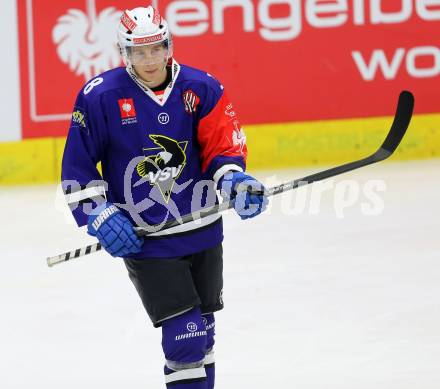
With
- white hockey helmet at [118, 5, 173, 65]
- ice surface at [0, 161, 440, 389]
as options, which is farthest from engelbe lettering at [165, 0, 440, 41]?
white hockey helmet at [118, 5, 173, 65]

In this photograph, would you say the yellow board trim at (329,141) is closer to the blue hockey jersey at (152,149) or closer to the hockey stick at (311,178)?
the hockey stick at (311,178)

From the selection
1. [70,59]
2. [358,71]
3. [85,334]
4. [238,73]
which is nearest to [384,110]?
[358,71]

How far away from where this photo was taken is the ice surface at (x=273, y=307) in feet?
12.1

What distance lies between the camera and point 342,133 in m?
7.11

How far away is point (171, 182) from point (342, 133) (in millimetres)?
4120

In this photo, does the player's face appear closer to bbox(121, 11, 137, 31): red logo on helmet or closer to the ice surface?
bbox(121, 11, 137, 31): red logo on helmet

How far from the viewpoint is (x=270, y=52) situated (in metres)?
7.07

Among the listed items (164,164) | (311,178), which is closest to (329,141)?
(311,178)

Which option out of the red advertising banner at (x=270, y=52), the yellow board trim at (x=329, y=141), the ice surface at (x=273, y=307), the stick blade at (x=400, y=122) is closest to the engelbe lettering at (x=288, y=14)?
the red advertising banner at (x=270, y=52)

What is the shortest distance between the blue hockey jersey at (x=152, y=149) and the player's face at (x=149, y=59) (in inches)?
1.8

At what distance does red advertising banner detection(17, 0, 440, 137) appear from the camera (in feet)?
22.6

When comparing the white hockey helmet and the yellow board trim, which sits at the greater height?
the white hockey helmet

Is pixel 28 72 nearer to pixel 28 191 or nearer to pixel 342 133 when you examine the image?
pixel 28 191

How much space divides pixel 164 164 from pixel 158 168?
2 cm
